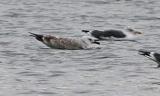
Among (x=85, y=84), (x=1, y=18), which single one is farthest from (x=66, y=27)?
(x=85, y=84)

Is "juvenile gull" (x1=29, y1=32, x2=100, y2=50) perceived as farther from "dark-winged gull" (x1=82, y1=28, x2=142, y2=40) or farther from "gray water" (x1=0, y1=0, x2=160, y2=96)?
"dark-winged gull" (x1=82, y1=28, x2=142, y2=40)

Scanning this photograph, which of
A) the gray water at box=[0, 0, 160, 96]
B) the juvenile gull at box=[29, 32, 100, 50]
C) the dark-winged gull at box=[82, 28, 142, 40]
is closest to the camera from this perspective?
the gray water at box=[0, 0, 160, 96]

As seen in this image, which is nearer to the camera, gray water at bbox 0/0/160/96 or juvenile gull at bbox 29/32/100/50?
gray water at bbox 0/0/160/96

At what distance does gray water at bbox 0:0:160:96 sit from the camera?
1531 cm

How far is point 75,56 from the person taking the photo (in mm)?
19719

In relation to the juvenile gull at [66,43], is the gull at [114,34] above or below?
below

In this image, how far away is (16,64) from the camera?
709 inches

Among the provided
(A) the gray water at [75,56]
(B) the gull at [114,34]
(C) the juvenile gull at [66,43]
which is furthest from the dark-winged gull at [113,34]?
(C) the juvenile gull at [66,43]

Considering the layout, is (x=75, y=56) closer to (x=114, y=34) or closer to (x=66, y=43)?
(x=66, y=43)

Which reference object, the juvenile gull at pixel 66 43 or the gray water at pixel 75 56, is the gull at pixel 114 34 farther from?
the juvenile gull at pixel 66 43

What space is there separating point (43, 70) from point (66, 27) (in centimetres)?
911

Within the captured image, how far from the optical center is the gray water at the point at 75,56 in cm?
1531

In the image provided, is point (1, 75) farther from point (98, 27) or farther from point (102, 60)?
point (98, 27)

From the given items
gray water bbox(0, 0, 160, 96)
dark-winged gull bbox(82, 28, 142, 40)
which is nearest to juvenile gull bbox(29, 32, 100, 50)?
gray water bbox(0, 0, 160, 96)
